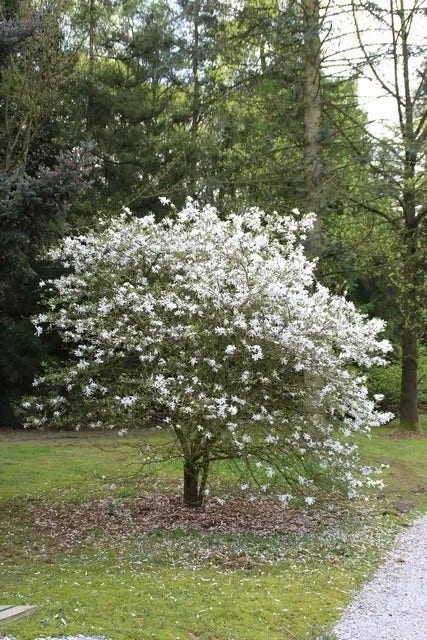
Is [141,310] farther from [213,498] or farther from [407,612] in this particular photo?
[407,612]

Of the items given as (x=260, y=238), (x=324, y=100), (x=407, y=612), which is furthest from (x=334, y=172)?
(x=407, y=612)

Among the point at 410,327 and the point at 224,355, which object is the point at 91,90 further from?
the point at 224,355

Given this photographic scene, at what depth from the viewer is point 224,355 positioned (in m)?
7.07

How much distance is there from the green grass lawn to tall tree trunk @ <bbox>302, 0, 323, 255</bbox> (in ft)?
19.0

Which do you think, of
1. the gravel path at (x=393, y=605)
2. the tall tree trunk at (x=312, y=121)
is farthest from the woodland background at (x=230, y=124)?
the gravel path at (x=393, y=605)

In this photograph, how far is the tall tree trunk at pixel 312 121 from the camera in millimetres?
13109

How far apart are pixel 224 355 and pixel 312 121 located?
8367 millimetres

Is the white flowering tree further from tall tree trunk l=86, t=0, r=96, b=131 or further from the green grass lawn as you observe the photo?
tall tree trunk l=86, t=0, r=96, b=131

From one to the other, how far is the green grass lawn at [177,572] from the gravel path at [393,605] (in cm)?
14

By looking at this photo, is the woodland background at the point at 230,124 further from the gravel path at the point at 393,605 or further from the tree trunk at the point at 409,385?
the gravel path at the point at 393,605

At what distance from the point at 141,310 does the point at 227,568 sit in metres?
2.79

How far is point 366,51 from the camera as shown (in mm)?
13992

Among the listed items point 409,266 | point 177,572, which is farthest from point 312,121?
point 177,572

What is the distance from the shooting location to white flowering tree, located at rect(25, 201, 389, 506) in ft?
22.8
